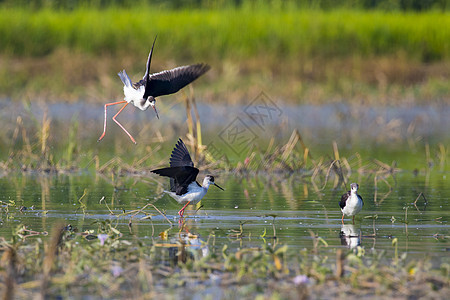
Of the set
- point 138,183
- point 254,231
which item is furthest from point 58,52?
point 254,231

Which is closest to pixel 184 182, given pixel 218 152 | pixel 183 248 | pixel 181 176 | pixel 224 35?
pixel 181 176

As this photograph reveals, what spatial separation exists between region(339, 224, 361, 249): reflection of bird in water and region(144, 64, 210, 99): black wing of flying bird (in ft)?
7.85

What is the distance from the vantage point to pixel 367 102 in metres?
20.8

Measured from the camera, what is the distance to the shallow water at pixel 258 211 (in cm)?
661

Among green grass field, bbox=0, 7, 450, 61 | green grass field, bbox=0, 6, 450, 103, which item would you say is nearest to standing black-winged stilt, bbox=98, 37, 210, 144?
green grass field, bbox=0, 6, 450, 103

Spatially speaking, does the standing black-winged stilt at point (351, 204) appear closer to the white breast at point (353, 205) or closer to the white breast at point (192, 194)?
the white breast at point (353, 205)

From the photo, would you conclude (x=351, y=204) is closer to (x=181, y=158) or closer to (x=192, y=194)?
(x=192, y=194)

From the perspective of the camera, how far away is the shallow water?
6.61 meters

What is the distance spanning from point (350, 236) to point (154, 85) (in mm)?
2851

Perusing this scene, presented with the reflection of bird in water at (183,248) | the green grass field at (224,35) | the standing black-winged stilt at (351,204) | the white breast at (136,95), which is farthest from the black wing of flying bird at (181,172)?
the green grass field at (224,35)

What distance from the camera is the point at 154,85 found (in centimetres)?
873

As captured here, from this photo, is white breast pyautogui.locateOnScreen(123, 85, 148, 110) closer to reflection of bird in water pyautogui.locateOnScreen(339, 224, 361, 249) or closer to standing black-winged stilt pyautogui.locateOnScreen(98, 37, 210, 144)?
standing black-winged stilt pyautogui.locateOnScreen(98, 37, 210, 144)

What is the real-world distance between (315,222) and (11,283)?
3.43 m

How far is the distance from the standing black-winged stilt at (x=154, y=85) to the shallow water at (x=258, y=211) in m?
0.93
